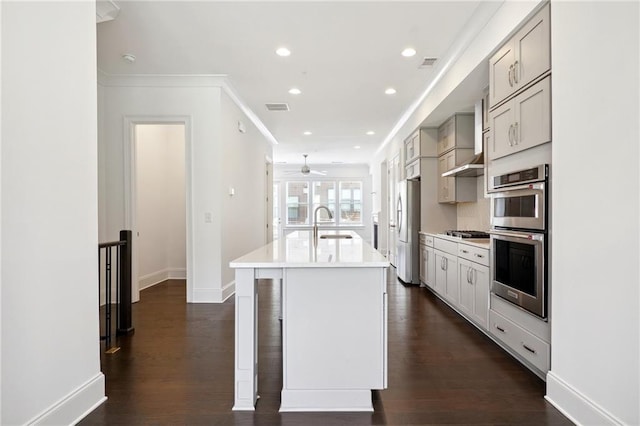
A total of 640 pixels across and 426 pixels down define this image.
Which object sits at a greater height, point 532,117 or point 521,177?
point 532,117

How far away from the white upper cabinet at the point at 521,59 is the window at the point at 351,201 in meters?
9.05

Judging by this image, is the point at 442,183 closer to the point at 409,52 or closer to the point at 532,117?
the point at 409,52

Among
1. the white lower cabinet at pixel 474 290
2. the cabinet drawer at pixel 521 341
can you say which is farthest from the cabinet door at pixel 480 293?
the cabinet drawer at pixel 521 341

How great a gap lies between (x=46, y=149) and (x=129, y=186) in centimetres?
277

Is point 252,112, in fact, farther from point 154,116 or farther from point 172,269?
point 172,269

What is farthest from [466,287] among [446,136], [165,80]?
[165,80]

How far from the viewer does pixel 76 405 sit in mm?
1913

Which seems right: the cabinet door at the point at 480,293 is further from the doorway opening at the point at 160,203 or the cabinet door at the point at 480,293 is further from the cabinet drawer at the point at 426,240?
the doorway opening at the point at 160,203

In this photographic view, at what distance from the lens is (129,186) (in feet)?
14.3

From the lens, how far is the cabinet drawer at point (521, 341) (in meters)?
2.24

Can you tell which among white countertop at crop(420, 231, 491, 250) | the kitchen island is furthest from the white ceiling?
the kitchen island

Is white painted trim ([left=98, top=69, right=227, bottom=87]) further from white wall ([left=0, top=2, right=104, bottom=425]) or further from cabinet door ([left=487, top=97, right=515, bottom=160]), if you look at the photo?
cabinet door ([left=487, top=97, right=515, bottom=160])
